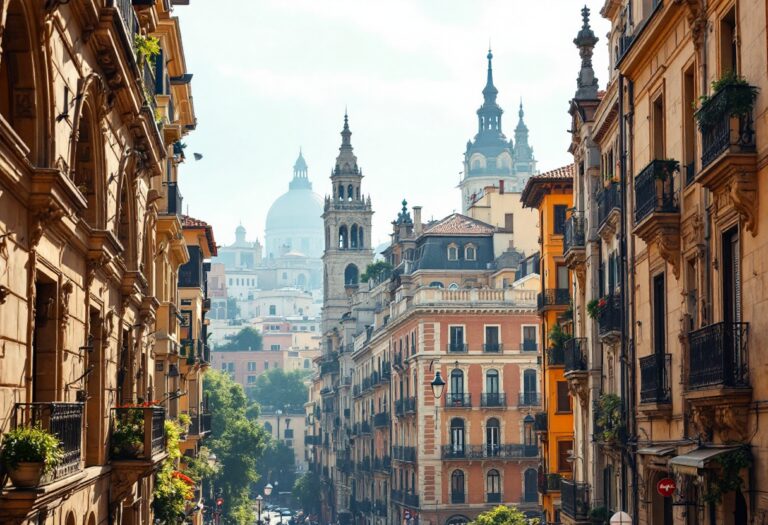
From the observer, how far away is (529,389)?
92000 mm

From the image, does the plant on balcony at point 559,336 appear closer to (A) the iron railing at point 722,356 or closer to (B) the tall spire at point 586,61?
(B) the tall spire at point 586,61

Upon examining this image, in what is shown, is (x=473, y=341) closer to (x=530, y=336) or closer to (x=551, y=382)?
(x=530, y=336)

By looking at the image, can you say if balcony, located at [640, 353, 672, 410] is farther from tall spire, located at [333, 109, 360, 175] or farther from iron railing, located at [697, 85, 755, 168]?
tall spire, located at [333, 109, 360, 175]

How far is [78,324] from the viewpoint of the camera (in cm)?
2500

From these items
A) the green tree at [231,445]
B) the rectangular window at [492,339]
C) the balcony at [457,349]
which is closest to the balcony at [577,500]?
the rectangular window at [492,339]

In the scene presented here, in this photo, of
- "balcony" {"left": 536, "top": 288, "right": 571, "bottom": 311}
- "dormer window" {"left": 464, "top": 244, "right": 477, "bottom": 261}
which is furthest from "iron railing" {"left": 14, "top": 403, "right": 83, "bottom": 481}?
"dormer window" {"left": 464, "top": 244, "right": 477, "bottom": 261}

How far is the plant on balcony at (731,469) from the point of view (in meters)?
22.3

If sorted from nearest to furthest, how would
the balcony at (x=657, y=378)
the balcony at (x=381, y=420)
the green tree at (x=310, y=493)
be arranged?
the balcony at (x=657, y=378) < the balcony at (x=381, y=420) < the green tree at (x=310, y=493)

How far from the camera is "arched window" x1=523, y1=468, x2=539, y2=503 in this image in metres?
91.0

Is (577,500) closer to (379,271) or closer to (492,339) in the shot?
(492,339)

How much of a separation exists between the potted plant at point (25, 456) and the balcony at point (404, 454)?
75983mm

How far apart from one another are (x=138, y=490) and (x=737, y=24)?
18373 millimetres

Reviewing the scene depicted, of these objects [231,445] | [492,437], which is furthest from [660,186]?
[231,445]

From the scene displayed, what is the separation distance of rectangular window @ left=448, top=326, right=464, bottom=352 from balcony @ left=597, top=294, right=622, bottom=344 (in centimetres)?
5338
